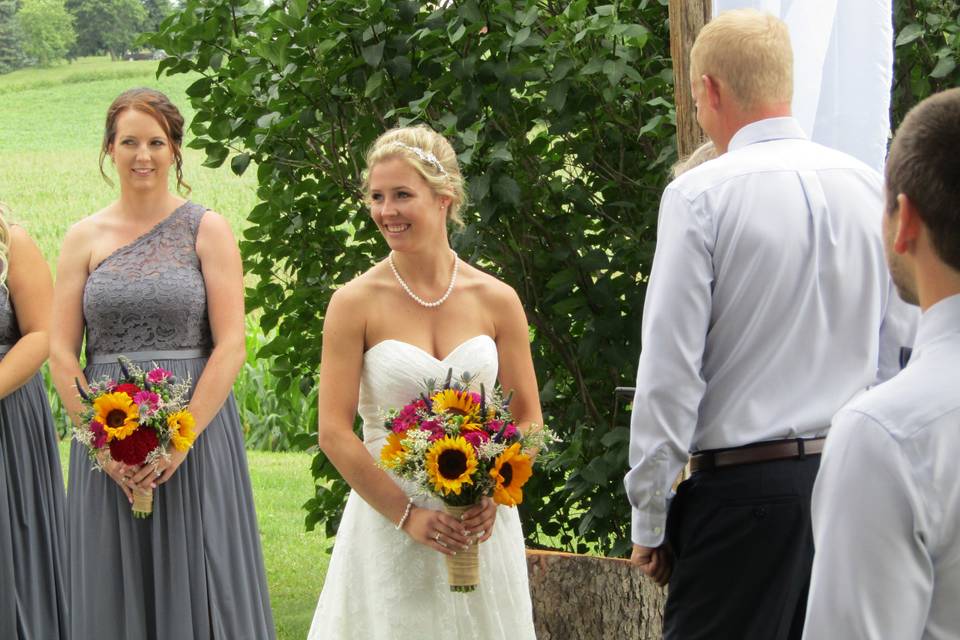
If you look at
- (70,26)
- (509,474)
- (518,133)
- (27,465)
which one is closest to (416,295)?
(509,474)

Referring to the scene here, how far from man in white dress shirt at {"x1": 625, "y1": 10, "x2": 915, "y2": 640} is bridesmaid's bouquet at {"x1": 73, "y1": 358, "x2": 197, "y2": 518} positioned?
174 cm

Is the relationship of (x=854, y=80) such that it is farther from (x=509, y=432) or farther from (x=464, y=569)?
(x=464, y=569)

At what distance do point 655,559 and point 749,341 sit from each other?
55 centimetres

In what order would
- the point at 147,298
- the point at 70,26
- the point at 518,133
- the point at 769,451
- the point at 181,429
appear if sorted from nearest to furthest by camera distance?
the point at 769,451, the point at 181,429, the point at 147,298, the point at 518,133, the point at 70,26

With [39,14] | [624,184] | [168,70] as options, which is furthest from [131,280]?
[39,14]

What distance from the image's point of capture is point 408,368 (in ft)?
11.3

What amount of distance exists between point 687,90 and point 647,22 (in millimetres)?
1004

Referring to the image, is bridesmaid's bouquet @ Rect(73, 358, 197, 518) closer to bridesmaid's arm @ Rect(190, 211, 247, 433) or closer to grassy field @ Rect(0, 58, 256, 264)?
bridesmaid's arm @ Rect(190, 211, 247, 433)

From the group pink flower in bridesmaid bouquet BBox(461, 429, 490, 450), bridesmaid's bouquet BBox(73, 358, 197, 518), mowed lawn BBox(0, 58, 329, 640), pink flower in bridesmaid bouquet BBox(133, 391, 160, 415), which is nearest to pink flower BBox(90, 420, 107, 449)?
bridesmaid's bouquet BBox(73, 358, 197, 518)

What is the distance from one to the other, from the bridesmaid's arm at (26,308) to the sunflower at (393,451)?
6.44 ft

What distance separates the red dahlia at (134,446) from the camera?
13.2 feet

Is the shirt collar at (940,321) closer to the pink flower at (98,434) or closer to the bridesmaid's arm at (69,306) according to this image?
the pink flower at (98,434)

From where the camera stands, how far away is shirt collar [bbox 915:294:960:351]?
1.46m

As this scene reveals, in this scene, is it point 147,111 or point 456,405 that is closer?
point 456,405
